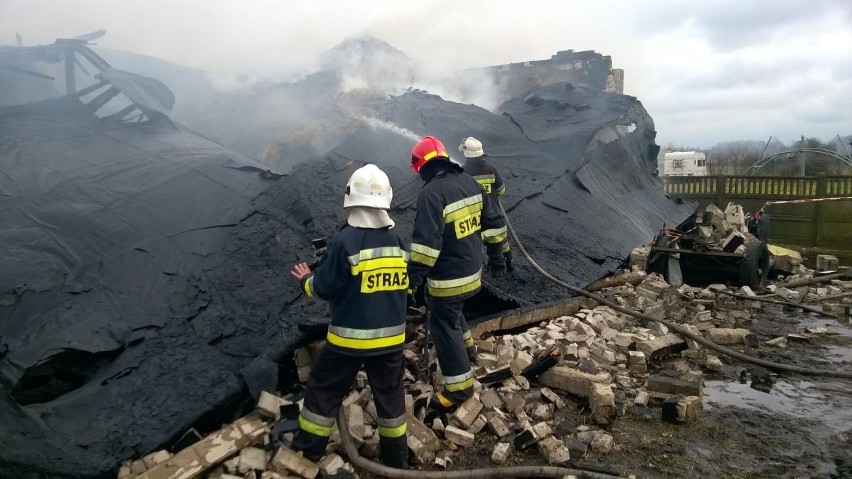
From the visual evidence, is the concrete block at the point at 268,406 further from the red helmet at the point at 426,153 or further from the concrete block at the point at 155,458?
the red helmet at the point at 426,153

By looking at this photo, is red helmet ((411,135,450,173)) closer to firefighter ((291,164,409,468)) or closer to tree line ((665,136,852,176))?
firefighter ((291,164,409,468))

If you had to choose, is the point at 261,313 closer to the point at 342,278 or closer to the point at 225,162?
the point at 342,278

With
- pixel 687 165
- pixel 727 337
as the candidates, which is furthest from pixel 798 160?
pixel 727 337

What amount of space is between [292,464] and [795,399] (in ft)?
11.0

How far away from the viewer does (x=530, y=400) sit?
3686 millimetres

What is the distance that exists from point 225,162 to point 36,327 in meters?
2.50

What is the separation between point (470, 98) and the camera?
16.6 metres

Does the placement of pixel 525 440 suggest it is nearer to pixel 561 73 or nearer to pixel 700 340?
pixel 700 340

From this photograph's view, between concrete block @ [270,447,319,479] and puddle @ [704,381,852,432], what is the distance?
2618 mm

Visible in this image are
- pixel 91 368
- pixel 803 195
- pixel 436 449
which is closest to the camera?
pixel 436 449

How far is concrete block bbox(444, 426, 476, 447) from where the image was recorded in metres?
3.23

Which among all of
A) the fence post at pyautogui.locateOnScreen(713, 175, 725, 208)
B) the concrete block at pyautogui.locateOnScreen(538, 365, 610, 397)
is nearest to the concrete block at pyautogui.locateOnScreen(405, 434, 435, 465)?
the concrete block at pyautogui.locateOnScreen(538, 365, 610, 397)

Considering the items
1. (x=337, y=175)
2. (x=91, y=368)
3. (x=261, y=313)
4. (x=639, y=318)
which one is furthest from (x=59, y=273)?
(x=639, y=318)

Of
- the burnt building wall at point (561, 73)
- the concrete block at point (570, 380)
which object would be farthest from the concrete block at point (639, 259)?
the burnt building wall at point (561, 73)
